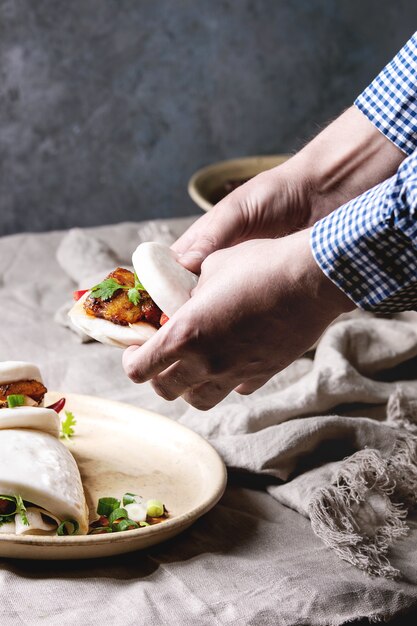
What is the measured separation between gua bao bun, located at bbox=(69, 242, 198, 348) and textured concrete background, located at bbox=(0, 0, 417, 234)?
2472 millimetres

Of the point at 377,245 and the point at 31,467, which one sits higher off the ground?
the point at 377,245

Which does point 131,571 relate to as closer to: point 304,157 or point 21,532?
point 21,532

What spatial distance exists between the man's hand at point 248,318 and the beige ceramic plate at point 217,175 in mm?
1184

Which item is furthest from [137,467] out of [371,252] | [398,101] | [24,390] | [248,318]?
[398,101]

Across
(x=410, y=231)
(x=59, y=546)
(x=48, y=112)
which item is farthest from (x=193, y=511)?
(x=48, y=112)

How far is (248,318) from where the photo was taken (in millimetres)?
1454

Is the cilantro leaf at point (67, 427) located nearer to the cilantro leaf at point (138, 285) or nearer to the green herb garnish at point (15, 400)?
the green herb garnish at point (15, 400)

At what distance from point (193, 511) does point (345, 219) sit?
0.56 metres

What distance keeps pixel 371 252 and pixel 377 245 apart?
1 cm

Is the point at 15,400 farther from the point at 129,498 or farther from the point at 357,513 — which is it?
the point at 357,513

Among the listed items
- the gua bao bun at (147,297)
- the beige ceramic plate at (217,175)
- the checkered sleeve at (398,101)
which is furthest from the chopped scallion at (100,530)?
the beige ceramic plate at (217,175)

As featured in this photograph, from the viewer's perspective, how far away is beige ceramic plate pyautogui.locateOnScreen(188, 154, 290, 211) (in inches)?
111

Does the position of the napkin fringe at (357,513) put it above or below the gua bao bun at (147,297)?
below

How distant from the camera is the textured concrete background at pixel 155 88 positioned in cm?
405
